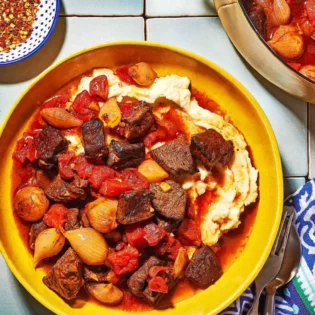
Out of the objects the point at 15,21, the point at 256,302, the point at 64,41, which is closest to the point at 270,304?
the point at 256,302

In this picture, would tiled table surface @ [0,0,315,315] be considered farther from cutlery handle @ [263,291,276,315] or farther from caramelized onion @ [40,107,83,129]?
cutlery handle @ [263,291,276,315]

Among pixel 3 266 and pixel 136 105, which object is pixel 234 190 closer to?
pixel 136 105

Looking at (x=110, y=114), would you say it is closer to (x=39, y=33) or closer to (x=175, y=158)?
(x=175, y=158)

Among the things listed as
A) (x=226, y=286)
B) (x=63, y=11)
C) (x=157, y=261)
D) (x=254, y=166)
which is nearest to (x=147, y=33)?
(x=63, y=11)

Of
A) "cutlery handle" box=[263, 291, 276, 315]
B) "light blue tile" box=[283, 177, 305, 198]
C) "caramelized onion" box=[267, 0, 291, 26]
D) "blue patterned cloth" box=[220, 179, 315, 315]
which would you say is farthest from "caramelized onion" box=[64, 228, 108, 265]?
"caramelized onion" box=[267, 0, 291, 26]

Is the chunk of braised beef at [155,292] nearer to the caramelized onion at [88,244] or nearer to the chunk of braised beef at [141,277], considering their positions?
the chunk of braised beef at [141,277]

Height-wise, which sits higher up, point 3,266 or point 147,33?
point 147,33

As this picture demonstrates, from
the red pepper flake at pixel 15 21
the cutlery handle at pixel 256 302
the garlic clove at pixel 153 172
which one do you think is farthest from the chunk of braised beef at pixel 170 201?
the red pepper flake at pixel 15 21
